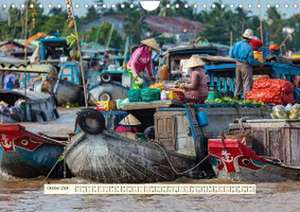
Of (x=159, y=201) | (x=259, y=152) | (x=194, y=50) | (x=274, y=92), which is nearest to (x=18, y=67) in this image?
(x=194, y=50)

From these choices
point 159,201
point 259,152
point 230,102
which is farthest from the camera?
point 230,102

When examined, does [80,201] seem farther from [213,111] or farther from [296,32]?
[296,32]

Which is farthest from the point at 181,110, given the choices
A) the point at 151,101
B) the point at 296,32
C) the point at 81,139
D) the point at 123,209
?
the point at 296,32

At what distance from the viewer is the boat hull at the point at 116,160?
11.4 m

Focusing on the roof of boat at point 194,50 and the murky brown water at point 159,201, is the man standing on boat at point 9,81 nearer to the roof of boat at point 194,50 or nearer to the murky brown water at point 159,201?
the roof of boat at point 194,50

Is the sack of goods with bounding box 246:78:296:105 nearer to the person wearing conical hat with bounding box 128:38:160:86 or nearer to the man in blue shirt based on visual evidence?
the man in blue shirt

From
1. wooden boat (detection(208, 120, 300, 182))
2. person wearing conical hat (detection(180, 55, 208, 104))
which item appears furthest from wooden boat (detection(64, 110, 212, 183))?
person wearing conical hat (detection(180, 55, 208, 104))

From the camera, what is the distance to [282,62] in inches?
608

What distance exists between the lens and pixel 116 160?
11422 millimetres

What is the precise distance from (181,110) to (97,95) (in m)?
15.0

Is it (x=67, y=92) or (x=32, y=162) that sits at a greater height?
(x=67, y=92)

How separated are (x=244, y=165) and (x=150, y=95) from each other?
150cm

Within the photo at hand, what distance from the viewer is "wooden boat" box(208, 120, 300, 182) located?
1153 centimetres

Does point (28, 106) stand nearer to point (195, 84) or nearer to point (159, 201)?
point (195, 84)
